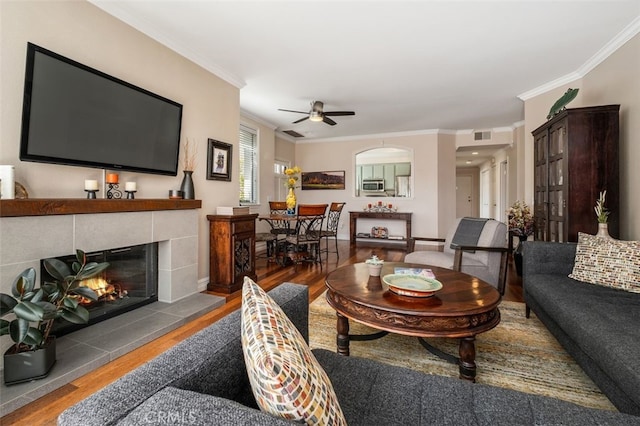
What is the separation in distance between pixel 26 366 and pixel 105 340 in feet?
1.51

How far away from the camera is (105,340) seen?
6.63 ft

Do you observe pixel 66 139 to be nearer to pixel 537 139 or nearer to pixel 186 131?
pixel 186 131

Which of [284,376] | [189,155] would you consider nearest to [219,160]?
[189,155]

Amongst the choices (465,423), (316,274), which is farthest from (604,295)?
(316,274)

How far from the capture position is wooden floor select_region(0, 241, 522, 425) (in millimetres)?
1429

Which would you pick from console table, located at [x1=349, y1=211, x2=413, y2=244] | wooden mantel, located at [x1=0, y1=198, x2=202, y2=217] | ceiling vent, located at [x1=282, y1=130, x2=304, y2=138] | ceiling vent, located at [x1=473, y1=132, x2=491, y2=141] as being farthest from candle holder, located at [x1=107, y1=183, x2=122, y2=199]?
ceiling vent, located at [x1=473, y1=132, x2=491, y2=141]

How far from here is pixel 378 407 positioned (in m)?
0.91

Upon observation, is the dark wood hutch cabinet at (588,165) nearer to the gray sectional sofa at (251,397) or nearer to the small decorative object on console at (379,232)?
the gray sectional sofa at (251,397)

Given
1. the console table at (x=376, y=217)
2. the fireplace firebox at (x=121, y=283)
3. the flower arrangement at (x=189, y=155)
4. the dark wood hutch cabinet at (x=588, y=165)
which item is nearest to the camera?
the fireplace firebox at (x=121, y=283)

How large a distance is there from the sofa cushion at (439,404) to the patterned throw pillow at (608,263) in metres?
1.54

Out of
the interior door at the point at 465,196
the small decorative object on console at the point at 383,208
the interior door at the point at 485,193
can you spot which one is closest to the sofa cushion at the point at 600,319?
the small decorative object on console at the point at 383,208

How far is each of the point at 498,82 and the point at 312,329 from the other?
405cm

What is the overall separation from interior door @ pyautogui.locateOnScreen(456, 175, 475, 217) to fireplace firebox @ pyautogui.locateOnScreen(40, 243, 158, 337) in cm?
1099

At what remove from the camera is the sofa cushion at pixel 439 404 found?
2.76 ft
